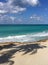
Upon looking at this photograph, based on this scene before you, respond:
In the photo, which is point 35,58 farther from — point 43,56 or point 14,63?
point 14,63

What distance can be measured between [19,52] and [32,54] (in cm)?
97

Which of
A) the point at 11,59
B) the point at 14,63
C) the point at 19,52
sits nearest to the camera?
the point at 14,63

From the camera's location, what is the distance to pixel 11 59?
11.0 metres

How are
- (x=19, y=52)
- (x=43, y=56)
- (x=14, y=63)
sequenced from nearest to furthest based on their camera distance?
(x=14, y=63)
(x=43, y=56)
(x=19, y=52)

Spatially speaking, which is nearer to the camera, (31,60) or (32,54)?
(31,60)

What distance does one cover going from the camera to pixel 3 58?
11195 mm

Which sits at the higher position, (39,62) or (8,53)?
(8,53)

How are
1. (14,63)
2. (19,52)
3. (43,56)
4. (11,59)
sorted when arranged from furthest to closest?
(19,52) < (43,56) < (11,59) < (14,63)

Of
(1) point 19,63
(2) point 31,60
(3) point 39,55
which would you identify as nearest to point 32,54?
(3) point 39,55

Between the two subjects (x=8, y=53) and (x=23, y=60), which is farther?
(x=8, y=53)

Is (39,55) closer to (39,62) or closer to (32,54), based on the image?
(32,54)

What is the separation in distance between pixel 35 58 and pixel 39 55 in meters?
0.79

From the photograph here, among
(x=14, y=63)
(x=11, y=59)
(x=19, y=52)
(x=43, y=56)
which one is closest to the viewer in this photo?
(x=14, y=63)

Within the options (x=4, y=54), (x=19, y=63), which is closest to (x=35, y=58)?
(x=19, y=63)
